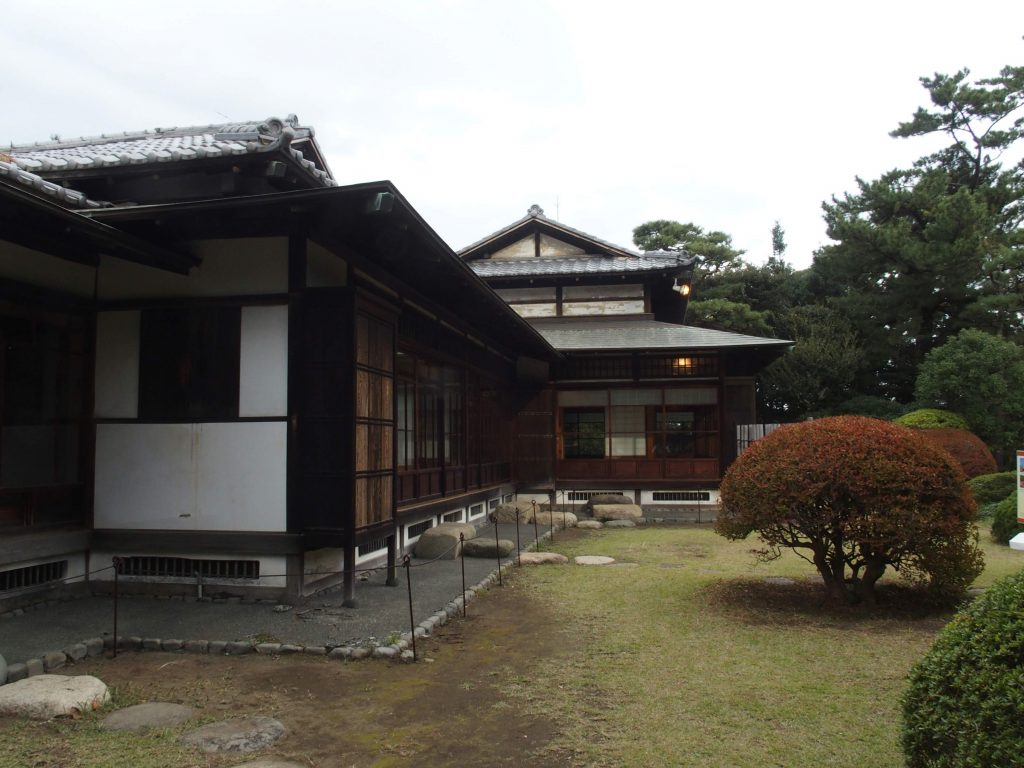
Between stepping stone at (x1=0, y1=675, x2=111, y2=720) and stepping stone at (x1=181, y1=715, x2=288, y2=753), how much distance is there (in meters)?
0.85

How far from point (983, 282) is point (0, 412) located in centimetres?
3350

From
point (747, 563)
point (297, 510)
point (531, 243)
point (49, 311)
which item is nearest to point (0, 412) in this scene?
point (49, 311)

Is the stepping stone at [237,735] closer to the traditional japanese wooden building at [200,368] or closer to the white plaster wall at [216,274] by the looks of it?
the traditional japanese wooden building at [200,368]

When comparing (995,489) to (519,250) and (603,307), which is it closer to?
(603,307)

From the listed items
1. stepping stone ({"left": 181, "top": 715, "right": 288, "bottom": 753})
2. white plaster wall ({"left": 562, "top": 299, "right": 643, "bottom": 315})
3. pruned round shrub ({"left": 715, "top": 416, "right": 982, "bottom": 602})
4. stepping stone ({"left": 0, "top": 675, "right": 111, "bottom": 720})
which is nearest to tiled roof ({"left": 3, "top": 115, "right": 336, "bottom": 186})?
stepping stone ({"left": 0, "top": 675, "right": 111, "bottom": 720})

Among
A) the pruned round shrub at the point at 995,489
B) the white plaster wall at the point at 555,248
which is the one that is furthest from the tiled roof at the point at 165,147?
the pruned round shrub at the point at 995,489

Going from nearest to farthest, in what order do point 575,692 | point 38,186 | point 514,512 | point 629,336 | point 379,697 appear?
point 379,697
point 575,692
point 38,186
point 514,512
point 629,336

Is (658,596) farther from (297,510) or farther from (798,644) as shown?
(297,510)

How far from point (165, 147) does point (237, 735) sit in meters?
7.50

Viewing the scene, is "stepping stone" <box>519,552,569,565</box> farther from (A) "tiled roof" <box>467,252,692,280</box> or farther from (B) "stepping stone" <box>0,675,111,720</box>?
(A) "tiled roof" <box>467,252,692,280</box>

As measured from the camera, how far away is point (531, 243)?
23.2 metres

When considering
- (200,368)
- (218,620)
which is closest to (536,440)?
(200,368)

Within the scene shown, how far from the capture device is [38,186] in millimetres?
6477

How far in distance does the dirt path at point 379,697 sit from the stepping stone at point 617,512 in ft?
33.5
